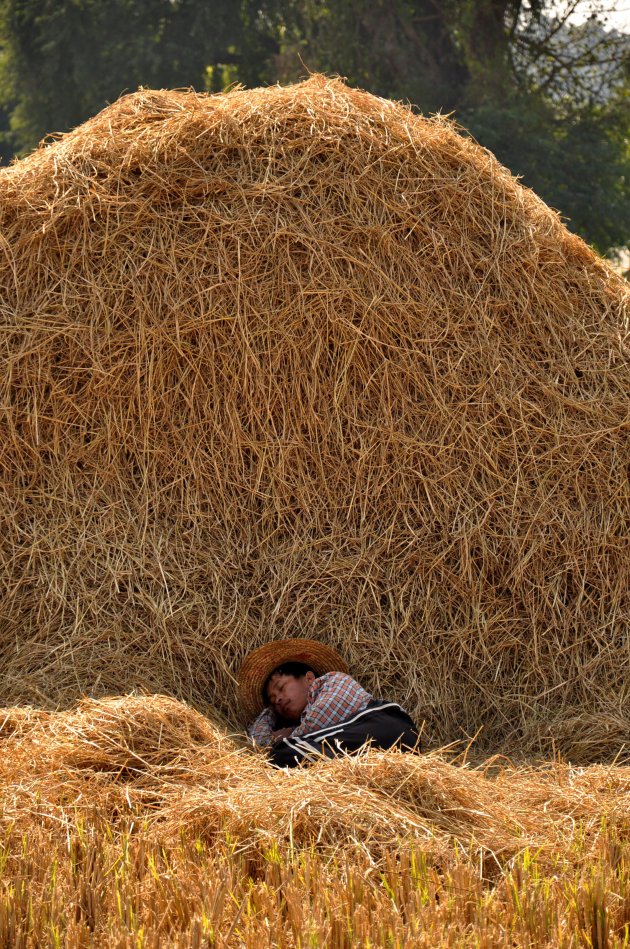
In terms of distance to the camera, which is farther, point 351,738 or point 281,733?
point 281,733

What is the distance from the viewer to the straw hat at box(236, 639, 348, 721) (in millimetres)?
4770

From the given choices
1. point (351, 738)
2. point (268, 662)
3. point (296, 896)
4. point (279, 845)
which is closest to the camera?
point (296, 896)

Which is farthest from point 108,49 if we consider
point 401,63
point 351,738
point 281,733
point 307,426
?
point 351,738

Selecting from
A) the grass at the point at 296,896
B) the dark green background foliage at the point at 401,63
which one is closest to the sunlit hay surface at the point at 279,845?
the grass at the point at 296,896

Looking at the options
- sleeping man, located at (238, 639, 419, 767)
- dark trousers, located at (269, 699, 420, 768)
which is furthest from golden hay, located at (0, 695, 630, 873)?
sleeping man, located at (238, 639, 419, 767)

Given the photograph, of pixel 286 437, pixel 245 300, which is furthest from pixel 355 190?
pixel 286 437

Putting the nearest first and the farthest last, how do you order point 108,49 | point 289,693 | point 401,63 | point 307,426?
point 289,693 → point 307,426 → point 401,63 → point 108,49

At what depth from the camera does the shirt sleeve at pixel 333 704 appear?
437 centimetres

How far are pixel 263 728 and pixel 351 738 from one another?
680 mm

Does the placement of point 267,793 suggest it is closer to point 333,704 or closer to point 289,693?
point 333,704

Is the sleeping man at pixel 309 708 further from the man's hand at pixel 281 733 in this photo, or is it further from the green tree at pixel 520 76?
the green tree at pixel 520 76

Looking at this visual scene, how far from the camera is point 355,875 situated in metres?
2.71

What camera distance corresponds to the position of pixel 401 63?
66.7 ft

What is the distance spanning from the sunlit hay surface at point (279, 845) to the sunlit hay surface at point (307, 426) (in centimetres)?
106
